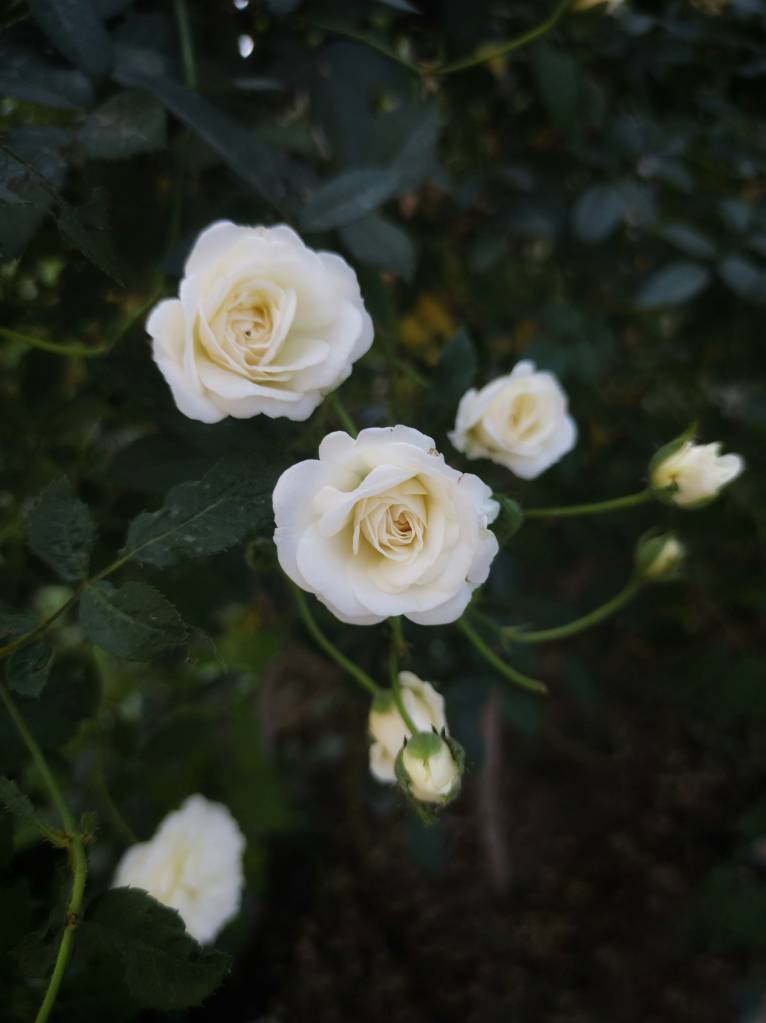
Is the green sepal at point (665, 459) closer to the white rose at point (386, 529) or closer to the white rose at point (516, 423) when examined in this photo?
the white rose at point (516, 423)

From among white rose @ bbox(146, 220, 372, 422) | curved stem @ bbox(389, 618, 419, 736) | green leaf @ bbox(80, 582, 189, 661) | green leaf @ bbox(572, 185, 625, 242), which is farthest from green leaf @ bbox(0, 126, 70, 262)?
green leaf @ bbox(572, 185, 625, 242)

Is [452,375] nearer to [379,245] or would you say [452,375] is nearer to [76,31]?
[379,245]

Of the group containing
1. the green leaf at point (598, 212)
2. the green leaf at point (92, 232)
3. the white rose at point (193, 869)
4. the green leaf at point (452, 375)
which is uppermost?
the green leaf at point (92, 232)

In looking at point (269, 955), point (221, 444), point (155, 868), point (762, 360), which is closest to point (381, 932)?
point (269, 955)

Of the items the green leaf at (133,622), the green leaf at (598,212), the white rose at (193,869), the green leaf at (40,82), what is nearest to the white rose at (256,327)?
the green leaf at (133,622)

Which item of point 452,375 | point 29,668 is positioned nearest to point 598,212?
point 452,375

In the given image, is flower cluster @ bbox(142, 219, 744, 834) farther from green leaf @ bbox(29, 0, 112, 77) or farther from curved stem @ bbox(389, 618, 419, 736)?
green leaf @ bbox(29, 0, 112, 77)

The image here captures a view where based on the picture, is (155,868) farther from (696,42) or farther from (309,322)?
(696,42)
